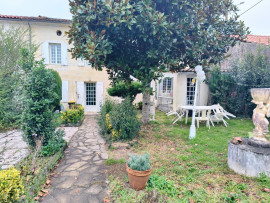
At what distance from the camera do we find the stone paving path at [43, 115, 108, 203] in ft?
8.85

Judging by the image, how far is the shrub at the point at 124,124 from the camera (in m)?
5.31

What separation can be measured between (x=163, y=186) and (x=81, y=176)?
164cm

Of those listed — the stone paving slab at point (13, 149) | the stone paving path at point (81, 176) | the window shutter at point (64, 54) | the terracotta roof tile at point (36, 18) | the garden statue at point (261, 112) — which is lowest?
the stone paving path at point (81, 176)

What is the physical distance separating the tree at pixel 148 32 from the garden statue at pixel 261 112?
2004mm

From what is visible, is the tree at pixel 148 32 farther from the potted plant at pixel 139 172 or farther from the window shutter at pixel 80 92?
the window shutter at pixel 80 92

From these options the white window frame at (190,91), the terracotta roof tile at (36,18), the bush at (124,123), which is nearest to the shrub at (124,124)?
the bush at (124,123)

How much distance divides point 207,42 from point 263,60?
589 centimetres

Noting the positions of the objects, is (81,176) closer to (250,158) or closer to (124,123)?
(124,123)

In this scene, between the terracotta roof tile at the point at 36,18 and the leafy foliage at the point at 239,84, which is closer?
the leafy foliage at the point at 239,84

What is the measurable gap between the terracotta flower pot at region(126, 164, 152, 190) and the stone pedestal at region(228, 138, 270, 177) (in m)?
1.92

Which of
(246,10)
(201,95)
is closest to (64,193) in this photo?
(201,95)

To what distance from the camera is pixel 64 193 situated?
2.80m

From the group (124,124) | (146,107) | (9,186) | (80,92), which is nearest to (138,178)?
(9,186)

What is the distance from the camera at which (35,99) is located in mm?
4184
